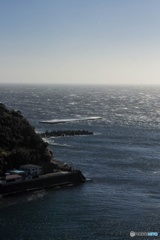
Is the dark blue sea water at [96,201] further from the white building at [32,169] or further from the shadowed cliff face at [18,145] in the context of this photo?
the shadowed cliff face at [18,145]

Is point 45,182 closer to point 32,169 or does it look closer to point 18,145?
point 32,169

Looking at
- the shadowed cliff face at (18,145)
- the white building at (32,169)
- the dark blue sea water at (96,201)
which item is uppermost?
the shadowed cliff face at (18,145)

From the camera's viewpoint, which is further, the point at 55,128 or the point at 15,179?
the point at 55,128

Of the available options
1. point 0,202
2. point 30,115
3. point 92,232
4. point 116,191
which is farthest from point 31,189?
point 30,115

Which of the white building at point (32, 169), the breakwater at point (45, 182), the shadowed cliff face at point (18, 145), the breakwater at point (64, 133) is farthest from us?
the breakwater at point (64, 133)

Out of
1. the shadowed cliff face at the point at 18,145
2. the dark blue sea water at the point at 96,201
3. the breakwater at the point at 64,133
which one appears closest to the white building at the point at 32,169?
the shadowed cliff face at the point at 18,145

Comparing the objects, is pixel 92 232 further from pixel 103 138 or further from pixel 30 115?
pixel 30 115
